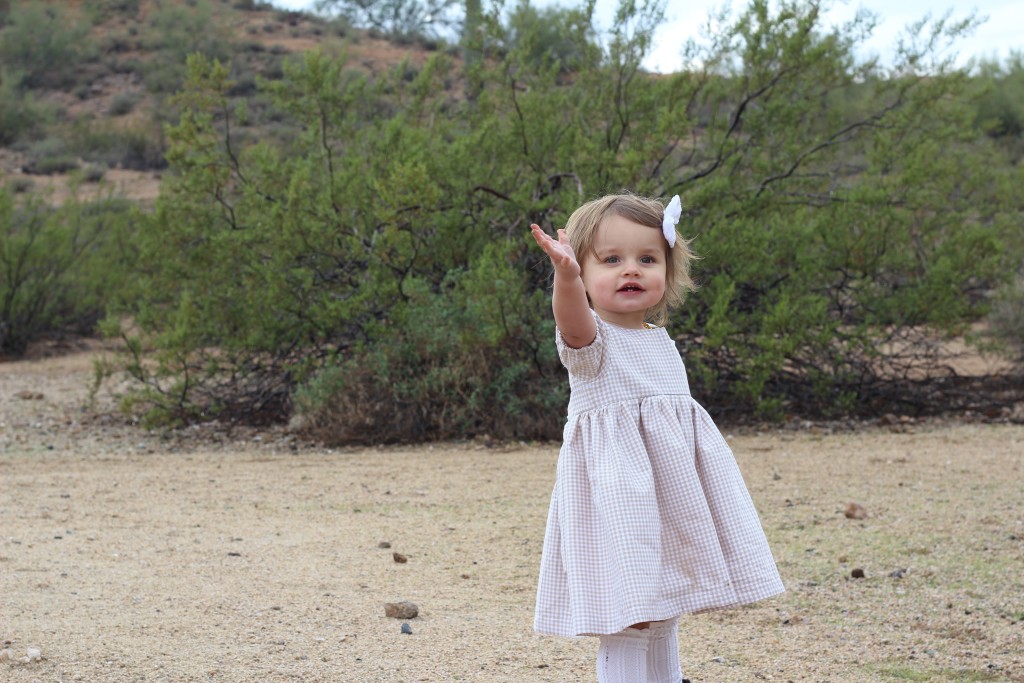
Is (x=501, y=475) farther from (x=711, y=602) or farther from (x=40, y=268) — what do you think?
(x=40, y=268)

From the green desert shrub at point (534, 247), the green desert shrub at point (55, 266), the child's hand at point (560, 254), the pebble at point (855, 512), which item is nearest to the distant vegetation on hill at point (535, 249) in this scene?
the green desert shrub at point (534, 247)

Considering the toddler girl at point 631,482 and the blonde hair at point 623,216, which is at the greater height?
the blonde hair at point 623,216

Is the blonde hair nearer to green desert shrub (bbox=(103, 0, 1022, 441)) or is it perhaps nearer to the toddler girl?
the toddler girl

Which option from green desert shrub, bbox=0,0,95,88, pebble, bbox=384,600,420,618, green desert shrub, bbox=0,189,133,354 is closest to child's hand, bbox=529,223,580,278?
pebble, bbox=384,600,420,618

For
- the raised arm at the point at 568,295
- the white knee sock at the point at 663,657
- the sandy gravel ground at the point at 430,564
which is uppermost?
the raised arm at the point at 568,295

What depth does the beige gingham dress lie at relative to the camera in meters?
3.11

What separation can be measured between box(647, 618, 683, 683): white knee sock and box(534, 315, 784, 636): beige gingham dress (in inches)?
7.1

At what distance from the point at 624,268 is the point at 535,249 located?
249 inches

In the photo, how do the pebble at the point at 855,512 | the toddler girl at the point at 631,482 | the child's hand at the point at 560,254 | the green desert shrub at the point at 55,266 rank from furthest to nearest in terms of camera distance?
1. the green desert shrub at the point at 55,266
2. the pebble at the point at 855,512
3. the toddler girl at the point at 631,482
4. the child's hand at the point at 560,254

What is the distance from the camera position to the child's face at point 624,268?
10.9ft

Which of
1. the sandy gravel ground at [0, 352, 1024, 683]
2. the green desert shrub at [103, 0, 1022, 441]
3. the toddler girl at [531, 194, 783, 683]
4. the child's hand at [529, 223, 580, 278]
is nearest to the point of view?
the child's hand at [529, 223, 580, 278]

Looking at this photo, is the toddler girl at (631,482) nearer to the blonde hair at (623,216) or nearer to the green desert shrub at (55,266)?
the blonde hair at (623,216)

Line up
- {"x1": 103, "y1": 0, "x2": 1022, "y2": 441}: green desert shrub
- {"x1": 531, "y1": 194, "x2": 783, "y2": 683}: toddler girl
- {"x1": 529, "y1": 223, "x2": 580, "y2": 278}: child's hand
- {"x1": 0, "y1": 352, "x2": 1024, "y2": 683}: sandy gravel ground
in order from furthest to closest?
{"x1": 103, "y1": 0, "x2": 1022, "y2": 441}: green desert shrub → {"x1": 0, "y1": 352, "x2": 1024, "y2": 683}: sandy gravel ground → {"x1": 531, "y1": 194, "x2": 783, "y2": 683}: toddler girl → {"x1": 529, "y1": 223, "x2": 580, "y2": 278}: child's hand

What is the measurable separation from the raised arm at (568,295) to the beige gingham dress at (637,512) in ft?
0.19
